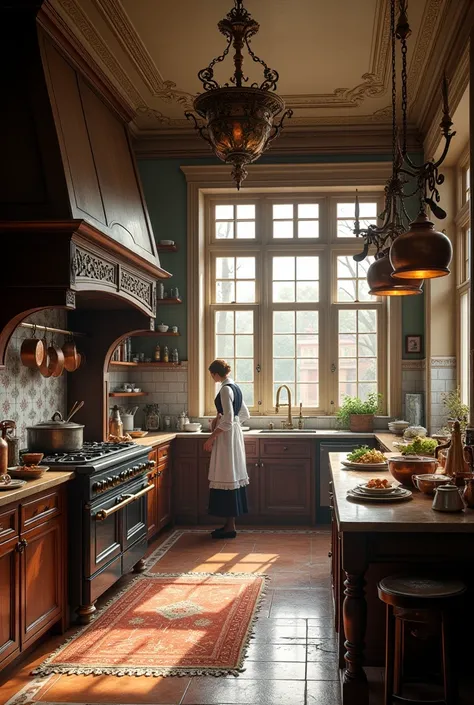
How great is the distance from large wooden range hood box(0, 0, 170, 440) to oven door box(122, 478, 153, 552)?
4.99 ft

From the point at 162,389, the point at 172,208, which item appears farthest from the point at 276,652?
the point at 172,208

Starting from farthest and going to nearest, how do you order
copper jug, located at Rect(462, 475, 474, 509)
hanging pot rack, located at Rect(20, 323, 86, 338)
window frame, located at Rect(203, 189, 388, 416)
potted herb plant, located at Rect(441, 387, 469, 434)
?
window frame, located at Rect(203, 189, 388, 416) → potted herb plant, located at Rect(441, 387, 469, 434) → hanging pot rack, located at Rect(20, 323, 86, 338) → copper jug, located at Rect(462, 475, 474, 509)

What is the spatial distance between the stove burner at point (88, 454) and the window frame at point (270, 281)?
2.68 metres

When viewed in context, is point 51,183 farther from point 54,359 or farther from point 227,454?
point 227,454

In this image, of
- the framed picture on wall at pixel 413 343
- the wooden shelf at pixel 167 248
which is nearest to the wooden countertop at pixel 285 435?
the framed picture on wall at pixel 413 343

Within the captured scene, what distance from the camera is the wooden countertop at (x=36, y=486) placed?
3.74 meters

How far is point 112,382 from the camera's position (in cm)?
780

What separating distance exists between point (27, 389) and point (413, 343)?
4338mm

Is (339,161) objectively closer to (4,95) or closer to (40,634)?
(4,95)

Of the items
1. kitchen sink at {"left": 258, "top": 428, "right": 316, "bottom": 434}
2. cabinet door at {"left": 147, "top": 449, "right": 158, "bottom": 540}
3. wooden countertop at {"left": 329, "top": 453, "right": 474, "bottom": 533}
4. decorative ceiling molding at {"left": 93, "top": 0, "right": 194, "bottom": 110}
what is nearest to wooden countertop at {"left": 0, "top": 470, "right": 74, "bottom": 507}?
wooden countertop at {"left": 329, "top": 453, "right": 474, "bottom": 533}

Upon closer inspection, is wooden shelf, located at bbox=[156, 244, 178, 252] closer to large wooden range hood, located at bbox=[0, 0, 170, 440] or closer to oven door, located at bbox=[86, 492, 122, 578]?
large wooden range hood, located at bbox=[0, 0, 170, 440]

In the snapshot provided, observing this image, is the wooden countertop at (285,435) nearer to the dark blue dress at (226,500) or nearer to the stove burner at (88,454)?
the dark blue dress at (226,500)

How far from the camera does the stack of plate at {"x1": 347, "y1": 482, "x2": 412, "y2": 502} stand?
11.9 feet

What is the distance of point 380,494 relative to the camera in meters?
3.69
